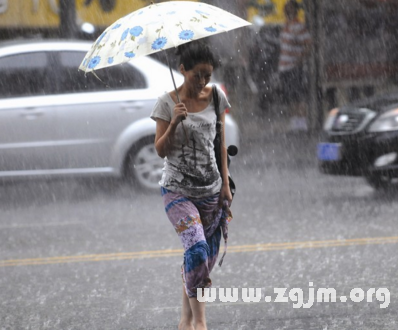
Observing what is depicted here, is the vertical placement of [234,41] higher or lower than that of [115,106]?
lower

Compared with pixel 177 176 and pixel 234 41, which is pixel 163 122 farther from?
pixel 234 41

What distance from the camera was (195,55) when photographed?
462cm

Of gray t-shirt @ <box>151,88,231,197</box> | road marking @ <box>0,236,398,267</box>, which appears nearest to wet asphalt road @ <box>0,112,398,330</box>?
road marking @ <box>0,236,398,267</box>

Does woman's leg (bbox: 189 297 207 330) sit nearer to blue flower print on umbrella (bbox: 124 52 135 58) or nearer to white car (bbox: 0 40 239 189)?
blue flower print on umbrella (bbox: 124 52 135 58)

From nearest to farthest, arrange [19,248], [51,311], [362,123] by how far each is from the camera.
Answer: [51,311] < [19,248] < [362,123]

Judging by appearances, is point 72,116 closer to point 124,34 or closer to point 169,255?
point 169,255

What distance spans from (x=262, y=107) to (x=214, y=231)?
1398 centimetres

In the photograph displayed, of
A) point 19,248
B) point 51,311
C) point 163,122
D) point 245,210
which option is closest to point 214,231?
point 163,122

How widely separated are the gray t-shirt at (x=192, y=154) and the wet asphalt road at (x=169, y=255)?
3.26 ft

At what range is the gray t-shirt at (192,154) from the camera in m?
4.69

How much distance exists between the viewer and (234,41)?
62.0 ft

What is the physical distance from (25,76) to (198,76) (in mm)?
6422

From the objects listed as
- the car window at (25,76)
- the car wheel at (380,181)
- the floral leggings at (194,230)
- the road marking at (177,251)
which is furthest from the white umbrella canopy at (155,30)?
the car window at (25,76)

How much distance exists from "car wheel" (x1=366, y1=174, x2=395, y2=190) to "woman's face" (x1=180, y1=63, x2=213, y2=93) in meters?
5.85
